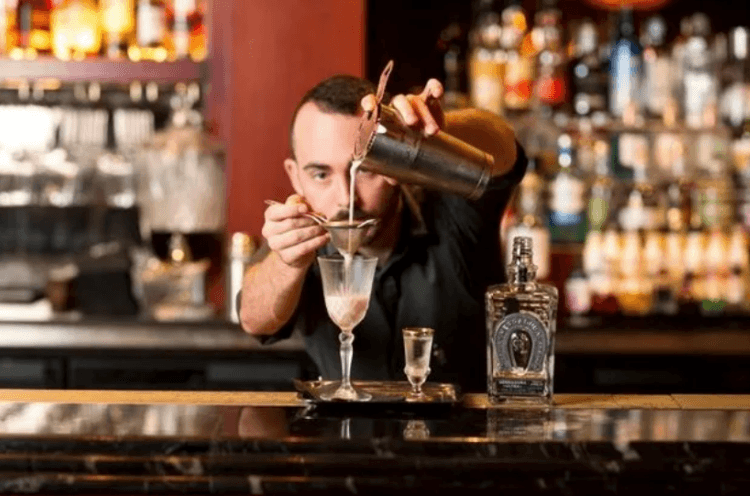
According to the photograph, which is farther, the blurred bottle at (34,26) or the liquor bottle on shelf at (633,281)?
the blurred bottle at (34,26)

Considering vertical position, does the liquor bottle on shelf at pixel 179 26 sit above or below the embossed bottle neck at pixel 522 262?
above

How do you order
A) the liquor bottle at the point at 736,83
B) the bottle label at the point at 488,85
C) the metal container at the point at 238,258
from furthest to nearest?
1. the liquor bottle at the point at 736,83
2. the bottle label at the point at 488,85
3. the metal container at the point at 238,258

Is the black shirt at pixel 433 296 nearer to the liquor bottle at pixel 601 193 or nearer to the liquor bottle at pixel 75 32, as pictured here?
the liquor bottle at pixel 601 193

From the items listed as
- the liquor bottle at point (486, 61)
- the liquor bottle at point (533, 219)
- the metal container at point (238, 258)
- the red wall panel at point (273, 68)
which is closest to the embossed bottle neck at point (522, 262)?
the metal container at point (238, 258)

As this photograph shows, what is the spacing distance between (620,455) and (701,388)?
7.72ft

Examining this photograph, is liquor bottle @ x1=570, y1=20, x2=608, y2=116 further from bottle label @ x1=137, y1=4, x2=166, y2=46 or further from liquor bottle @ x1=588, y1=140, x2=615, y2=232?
bottle label @ x1=137, y1=4, x2=166, y2=46

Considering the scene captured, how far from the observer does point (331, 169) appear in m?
2.48

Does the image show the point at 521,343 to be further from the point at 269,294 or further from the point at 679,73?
the point at 679,73

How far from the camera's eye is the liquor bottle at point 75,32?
17.4 ft

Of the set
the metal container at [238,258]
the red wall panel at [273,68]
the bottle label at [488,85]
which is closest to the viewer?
the metal container at [238,258]

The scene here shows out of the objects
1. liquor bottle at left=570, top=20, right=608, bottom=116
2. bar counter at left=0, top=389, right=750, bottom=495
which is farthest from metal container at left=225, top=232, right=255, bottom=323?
bar counter at left=0, top=389, right=750, bottom=495

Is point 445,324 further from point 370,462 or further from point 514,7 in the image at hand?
point 514,7

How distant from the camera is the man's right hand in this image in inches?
85.9

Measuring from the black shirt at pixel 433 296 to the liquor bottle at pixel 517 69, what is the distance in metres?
2.53
